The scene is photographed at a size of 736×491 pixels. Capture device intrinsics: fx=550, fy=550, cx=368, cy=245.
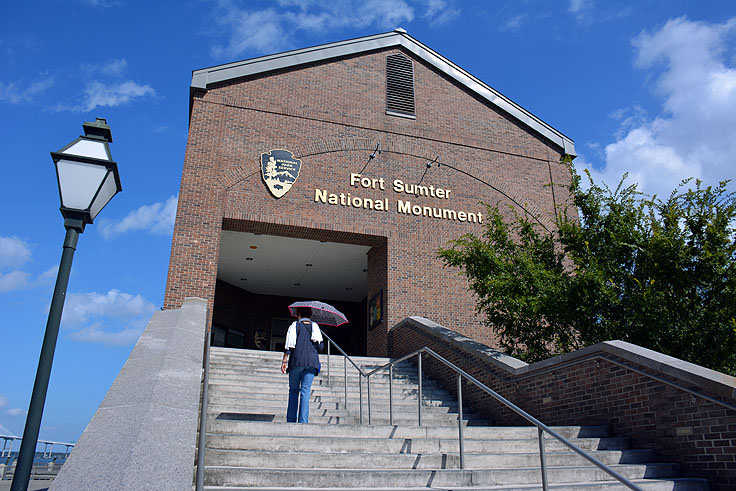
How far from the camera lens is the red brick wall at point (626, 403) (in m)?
5.39

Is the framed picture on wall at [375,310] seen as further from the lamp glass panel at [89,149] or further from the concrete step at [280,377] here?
the lamp glass panel at [89,149]

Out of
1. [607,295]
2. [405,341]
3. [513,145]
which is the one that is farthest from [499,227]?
[513,145]

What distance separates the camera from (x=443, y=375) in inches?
412

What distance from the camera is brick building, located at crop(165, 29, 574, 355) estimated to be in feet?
45.2

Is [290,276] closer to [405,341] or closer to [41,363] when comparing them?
[405,341]

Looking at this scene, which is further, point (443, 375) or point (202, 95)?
point (202, 95)

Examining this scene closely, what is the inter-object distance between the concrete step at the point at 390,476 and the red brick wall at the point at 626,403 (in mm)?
763

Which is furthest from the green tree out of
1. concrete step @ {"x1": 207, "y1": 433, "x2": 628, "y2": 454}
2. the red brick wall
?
concrete step @ {"x1": 207, "y1": 433, "x2": 628, "y2": 454}

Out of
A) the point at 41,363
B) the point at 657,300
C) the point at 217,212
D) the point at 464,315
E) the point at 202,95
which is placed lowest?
the point at 41,363

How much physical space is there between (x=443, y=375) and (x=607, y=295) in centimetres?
347

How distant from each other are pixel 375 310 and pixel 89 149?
11350mm

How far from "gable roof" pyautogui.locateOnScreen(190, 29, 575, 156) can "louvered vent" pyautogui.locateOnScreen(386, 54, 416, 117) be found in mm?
523

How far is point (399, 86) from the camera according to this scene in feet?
55.1

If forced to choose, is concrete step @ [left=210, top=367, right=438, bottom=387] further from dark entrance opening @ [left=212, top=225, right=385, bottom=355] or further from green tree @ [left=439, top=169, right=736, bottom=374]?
dark entrance opening @ [left=212, top=225, right=385, bottom=355]
